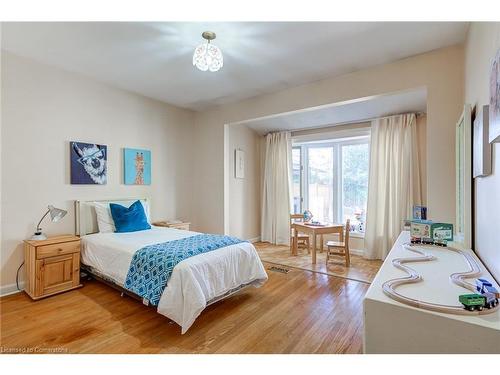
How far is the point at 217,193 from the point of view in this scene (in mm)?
4473

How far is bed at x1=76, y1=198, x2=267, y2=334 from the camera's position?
6.39 ft

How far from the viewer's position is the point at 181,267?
78.4 inches

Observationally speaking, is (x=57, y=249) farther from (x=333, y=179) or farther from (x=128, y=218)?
(x=333, y=179)

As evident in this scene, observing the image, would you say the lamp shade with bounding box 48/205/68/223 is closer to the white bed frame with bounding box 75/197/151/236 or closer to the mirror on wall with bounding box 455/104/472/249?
the white bed frame with bounding box 75/197/151/236

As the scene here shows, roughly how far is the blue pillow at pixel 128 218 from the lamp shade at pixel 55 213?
0.53 metres

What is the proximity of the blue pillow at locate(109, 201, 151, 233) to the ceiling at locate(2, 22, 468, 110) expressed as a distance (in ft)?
5.59

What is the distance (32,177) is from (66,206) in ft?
1.57

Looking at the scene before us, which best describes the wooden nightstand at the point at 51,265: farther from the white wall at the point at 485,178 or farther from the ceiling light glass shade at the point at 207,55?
the white wall at the point at 485,178

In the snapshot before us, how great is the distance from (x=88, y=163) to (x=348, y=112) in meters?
3.82

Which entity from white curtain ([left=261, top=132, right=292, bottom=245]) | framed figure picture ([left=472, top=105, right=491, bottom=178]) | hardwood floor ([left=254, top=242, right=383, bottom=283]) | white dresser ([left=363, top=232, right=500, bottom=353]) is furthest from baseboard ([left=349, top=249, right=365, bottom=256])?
white dresser ([left=363, top=232, right=500, bottom=353])

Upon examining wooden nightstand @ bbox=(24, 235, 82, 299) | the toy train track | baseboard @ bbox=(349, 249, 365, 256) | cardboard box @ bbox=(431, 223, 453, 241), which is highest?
cardboard box @ bbox=(431, 223, 453, 241)

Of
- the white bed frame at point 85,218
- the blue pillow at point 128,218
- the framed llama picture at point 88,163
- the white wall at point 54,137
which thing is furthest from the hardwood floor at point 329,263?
the framed llama picture at point 88,163

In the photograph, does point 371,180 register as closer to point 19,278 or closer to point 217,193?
point 217,193
